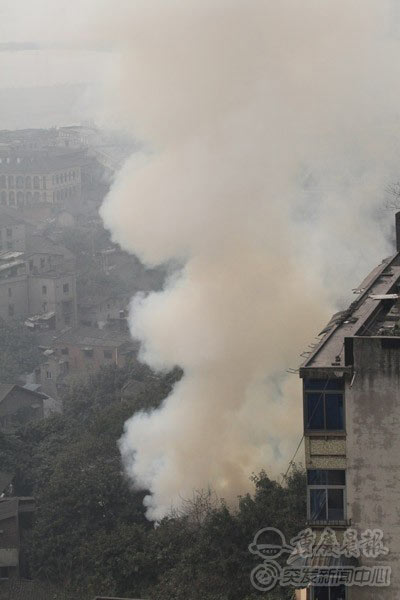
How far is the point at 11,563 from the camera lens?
27.1m

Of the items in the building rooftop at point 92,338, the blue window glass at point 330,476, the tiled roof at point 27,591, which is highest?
the building rooftop at point 92,338

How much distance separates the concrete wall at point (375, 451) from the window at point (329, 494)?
118mm

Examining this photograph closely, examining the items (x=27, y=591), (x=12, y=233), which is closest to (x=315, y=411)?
(x=27, y=591)

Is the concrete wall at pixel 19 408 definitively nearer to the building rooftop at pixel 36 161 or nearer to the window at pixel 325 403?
the window at pixel 325 403

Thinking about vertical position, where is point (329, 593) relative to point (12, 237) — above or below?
below

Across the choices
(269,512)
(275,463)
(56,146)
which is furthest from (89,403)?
(56,146)

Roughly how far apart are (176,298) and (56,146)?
56.1 m

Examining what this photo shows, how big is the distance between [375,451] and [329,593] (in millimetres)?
1755

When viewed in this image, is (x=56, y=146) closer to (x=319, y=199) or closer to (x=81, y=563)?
(x=319, y=199)

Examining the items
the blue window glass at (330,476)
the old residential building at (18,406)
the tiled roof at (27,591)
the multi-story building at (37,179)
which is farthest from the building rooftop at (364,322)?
the multi-story building at (37,179)

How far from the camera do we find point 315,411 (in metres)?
14.6

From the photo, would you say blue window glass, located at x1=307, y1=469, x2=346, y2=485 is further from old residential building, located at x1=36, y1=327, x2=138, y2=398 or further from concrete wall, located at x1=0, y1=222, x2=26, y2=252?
concrete wall, located at x1=0, y1=222, x2=26, y2=252

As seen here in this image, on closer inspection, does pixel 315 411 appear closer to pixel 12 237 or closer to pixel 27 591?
pixel 27 591

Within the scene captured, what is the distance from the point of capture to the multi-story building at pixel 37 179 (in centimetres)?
7119
